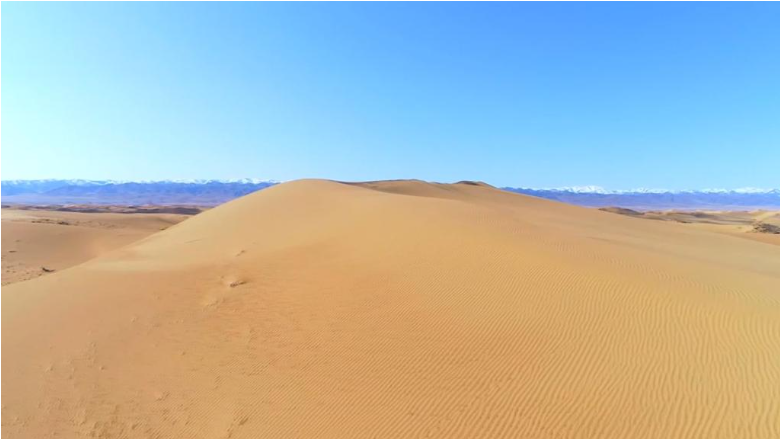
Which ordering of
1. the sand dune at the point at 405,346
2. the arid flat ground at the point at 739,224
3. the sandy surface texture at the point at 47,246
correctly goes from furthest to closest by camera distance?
the arid flat ground at the point at 739,224, the sandy surface texture at the point at 47,246, the sand dune at the point at 405,346

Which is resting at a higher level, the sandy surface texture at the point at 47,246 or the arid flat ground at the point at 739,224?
the arid flat ground at the point at 739,224

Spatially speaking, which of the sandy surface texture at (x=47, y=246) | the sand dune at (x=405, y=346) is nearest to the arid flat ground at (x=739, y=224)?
the sand dune at (x=405, y=346)

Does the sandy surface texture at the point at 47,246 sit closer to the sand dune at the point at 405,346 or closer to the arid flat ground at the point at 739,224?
the sand dune at the point at 405,346

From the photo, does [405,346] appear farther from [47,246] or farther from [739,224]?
[739,224]

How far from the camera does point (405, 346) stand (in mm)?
6980

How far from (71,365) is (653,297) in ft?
31.3

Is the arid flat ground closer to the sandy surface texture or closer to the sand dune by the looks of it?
the sand dune

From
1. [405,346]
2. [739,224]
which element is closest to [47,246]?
[405,346]

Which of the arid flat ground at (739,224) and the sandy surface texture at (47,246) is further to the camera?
the arid flat ground at (739,224)

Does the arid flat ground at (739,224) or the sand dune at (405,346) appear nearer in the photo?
the sand dune at (405,346)

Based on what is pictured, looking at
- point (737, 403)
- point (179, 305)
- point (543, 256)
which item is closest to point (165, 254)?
point (179, 305)

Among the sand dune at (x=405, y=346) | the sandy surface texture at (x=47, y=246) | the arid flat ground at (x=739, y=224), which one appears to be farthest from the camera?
the arid flat ground at (x=739, y=224)

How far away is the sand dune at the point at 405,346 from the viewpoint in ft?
17.8

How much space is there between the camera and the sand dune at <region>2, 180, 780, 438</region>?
5430mm
